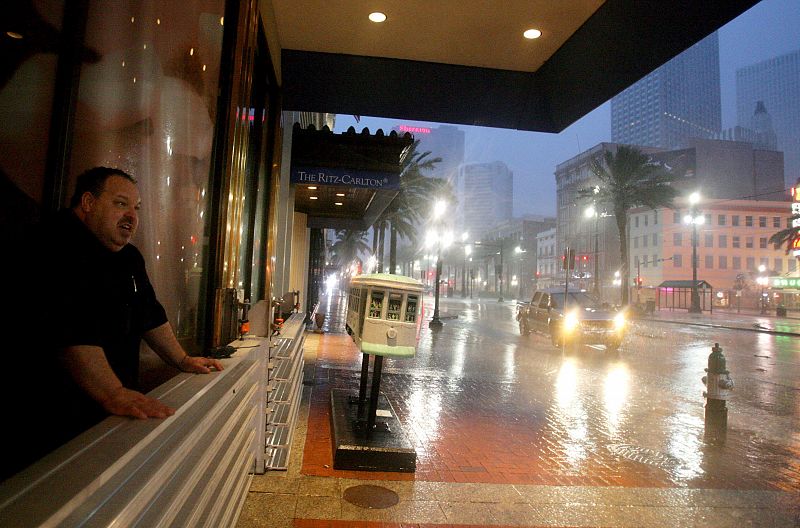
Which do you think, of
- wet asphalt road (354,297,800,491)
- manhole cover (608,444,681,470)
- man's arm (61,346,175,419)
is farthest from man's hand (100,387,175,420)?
manhole cover (608,444,681,470)

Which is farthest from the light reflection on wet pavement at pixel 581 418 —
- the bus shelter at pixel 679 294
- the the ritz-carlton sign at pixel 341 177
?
the bus shelter at pixel 679 294

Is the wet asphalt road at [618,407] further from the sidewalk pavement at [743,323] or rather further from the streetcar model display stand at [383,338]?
the sidewalk pavement at [743,323]

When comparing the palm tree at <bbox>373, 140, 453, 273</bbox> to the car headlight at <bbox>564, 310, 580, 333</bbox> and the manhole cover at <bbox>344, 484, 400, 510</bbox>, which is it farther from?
the manhole cover at <bbox>344, 484, 400, 510</bbox>

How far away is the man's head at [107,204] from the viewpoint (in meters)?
1.81

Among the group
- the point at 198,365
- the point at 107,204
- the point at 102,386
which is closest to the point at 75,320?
the point at 102,386

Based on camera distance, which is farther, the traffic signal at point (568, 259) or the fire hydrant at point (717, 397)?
the traffic signal at point (568, 259)

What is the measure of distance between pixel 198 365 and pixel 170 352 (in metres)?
0.17

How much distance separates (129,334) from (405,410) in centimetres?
522

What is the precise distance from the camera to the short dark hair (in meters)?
1.80

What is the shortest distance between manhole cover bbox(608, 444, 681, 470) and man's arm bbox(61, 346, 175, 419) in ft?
17.0

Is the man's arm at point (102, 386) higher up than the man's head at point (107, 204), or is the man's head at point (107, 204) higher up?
the man's head at point (107, 204)

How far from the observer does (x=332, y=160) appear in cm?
853

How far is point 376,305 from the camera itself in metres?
4.40

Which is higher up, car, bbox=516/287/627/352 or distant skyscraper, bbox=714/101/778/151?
distant skyscraper, bbox=714/101/778/151
